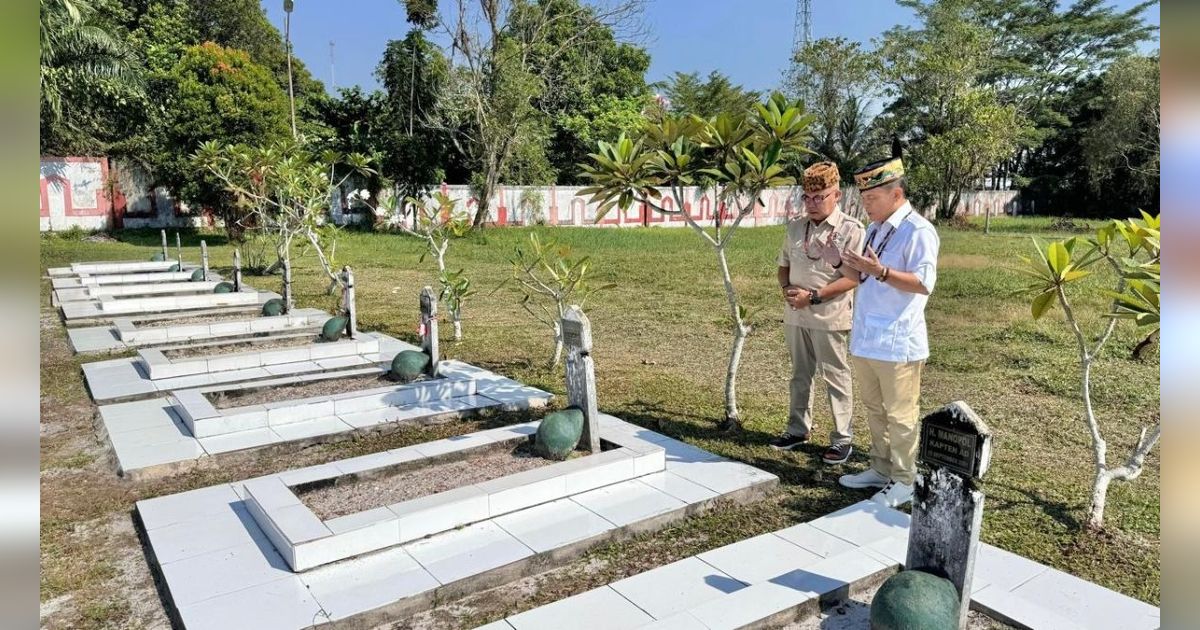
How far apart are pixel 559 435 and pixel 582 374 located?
39cm

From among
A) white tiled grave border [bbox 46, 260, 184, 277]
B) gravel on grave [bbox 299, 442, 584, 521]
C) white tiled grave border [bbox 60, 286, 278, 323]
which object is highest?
white tiled grave border [bbox 46, 260, 184, 277]

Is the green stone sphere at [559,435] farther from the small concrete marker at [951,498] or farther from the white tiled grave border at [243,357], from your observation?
the white tiled grave border at [243,357]

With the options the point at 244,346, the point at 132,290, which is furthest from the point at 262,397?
the point at 132,290

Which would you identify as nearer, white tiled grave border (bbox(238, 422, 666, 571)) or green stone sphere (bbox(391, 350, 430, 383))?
white tiled grave border (bbox(238, 422, 666, 571))

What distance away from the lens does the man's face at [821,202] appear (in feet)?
13.4

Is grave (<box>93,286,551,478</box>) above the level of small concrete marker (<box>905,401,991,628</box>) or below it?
below

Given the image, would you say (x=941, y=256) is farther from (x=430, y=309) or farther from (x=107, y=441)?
(x=107, y=441)

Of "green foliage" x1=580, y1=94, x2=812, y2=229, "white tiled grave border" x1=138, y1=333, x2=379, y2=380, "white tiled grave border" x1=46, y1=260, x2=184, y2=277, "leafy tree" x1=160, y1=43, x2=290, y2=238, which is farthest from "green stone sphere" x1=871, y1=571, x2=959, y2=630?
"leafy tree" x1=160, y1=43, x2=290, y2=238

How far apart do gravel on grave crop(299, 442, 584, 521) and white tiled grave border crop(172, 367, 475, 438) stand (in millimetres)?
1447

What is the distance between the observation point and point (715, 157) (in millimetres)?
4711

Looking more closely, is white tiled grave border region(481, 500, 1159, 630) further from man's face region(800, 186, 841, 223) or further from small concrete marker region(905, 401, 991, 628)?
man's face region(800, 186, 841, 223)

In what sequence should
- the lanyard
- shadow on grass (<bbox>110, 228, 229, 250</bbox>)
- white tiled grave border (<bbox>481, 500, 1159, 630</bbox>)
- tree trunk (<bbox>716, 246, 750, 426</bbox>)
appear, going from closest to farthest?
1. white tiled grave border (<bbox>481, 500, 1159, 630</bbox>)
2. the lanyard
3. tree trunk (<bbox>716, 246, 750, 426</bbox>)
4. shadow on grass (<bbox>110, 228, 229, 250</bbox>)

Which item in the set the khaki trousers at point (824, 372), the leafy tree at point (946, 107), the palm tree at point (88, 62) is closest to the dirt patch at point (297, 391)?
the khaki trousers at point (824, 372)

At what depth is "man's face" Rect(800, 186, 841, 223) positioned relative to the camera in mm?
4086
